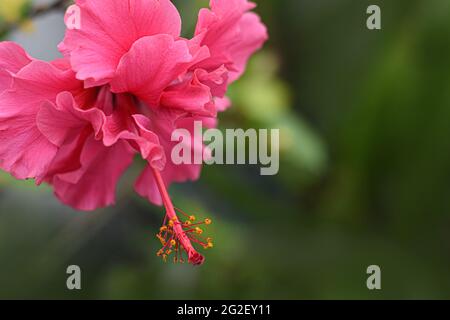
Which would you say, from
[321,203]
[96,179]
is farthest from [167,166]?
[321,203]

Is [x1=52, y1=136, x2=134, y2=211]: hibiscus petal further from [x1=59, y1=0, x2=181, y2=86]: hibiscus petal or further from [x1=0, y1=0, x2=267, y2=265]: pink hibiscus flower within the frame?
[x1=59, y1=0, x2=181, y2=86]: hibiscus petal

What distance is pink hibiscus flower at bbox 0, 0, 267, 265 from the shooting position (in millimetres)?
732

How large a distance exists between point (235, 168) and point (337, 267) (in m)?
0.40

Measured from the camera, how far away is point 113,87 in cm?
77

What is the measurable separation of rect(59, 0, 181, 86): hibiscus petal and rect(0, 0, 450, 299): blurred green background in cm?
79

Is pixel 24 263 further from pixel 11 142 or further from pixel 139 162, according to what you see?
pixel 11 142

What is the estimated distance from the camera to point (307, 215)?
72.4 inches

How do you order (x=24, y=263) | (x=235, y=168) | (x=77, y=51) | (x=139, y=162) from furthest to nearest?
(x=235, y=168), (x=24, y=263), (x=139, y=162), (x=77, y=51)

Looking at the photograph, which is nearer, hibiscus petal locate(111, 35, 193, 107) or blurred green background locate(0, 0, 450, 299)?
hibiscus petal locate(111, 35, 193, 107)

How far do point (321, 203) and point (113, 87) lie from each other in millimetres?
1248

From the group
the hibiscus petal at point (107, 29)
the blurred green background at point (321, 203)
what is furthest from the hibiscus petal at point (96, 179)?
the blurred green background at point (321, 203)

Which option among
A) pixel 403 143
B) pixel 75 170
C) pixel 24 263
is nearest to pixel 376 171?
pixel 403 143

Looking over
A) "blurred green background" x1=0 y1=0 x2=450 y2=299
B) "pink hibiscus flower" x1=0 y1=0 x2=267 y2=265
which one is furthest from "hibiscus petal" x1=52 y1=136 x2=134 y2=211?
"blurred green background" x1=0 y1=0 x2=450 y2=299

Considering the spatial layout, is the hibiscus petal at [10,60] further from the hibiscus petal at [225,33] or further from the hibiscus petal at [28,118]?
the hibiscus petal at [225,33]
